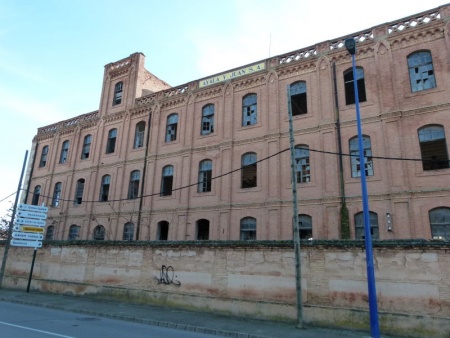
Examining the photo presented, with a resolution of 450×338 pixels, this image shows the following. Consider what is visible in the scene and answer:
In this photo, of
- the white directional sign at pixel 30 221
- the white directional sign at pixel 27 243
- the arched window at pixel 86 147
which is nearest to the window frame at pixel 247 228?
the white directional sign at pixel 27 243

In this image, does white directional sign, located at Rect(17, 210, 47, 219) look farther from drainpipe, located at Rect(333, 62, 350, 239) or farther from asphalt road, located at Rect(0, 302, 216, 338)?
drainpipe, located at Rect(333, 62, 350, 239)

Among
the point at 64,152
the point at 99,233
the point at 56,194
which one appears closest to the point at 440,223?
the point at 99,233

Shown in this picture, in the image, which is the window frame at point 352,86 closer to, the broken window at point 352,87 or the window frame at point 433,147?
the broken window at point 352,87

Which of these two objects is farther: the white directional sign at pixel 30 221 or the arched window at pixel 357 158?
the white directional sign at pixel 30 221

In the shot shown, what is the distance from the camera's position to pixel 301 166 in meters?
20.4

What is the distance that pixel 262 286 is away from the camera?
12.6 meters

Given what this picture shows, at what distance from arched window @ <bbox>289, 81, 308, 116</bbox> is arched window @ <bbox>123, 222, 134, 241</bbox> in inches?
568

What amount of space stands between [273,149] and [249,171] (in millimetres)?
2158

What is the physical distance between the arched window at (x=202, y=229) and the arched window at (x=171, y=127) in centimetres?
720

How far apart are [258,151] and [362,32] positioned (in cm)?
934

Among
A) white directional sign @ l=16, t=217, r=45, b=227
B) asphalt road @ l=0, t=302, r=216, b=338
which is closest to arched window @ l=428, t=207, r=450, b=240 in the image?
asphalt road @ l=0, t=302, r=216, b=338

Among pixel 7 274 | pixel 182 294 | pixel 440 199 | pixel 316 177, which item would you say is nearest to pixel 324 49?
pixel 316 177

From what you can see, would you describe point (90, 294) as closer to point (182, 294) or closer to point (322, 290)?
point (182, 294)

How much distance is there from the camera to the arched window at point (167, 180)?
82.8ft
